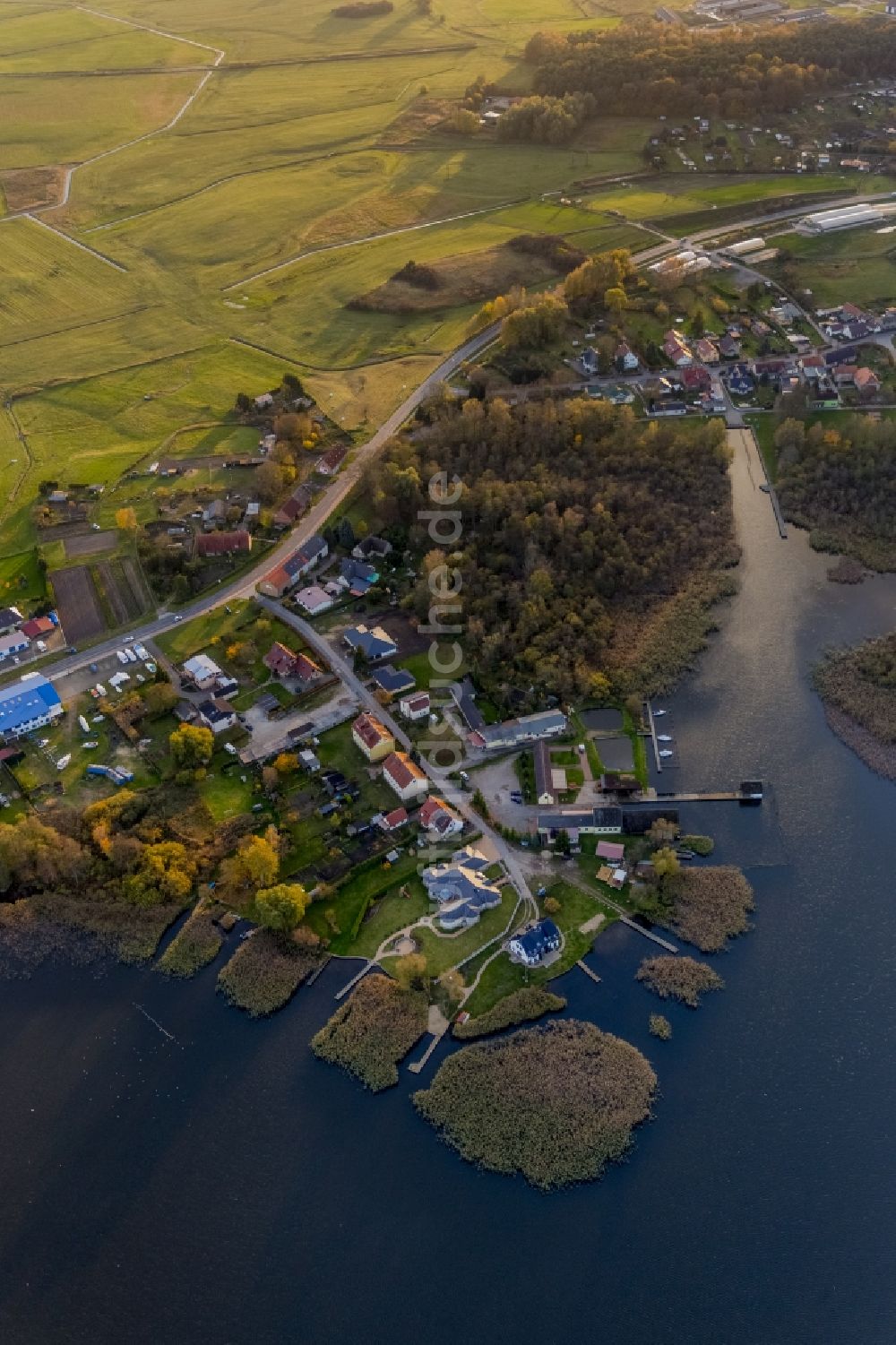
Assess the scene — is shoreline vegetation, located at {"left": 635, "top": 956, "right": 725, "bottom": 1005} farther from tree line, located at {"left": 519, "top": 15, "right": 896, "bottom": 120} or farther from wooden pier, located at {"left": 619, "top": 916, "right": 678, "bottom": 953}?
tree line, located at {"left": 519, "top": 15, "right": 896, "bottom": 120}

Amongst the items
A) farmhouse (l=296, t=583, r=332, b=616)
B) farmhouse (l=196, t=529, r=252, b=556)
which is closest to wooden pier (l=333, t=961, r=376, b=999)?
farmhouse (l=296, t=583, r=332, b=616)

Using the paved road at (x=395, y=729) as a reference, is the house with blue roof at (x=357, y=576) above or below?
above

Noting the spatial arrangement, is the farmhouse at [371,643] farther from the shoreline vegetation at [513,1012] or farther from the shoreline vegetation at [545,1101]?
the shoreline vegetation at [545,1101]

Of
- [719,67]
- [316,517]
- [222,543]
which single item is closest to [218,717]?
[222,543]

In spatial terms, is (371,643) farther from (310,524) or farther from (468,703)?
(310,524)

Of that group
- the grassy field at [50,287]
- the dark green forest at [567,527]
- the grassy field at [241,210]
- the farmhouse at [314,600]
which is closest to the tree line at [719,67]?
the grassy field at [241,210]

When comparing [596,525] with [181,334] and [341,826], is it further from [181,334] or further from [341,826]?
[181,334]
